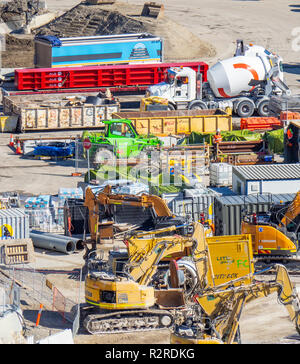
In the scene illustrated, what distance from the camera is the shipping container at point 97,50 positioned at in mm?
61875

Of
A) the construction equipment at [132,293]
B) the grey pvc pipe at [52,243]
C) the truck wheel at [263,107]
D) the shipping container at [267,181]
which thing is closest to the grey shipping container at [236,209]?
the shipping container at [267,181]

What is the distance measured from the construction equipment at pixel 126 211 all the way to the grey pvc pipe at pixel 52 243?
745 millimetres

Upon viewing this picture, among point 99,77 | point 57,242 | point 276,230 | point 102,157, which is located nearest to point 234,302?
point 276,230

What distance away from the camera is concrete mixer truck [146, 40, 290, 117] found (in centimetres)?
5225

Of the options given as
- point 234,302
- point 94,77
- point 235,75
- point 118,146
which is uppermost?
point 235,75

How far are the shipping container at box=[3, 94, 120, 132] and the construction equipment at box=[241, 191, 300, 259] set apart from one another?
22.4m

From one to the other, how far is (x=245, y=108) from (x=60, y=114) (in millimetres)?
11148

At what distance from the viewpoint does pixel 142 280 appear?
77.8 feet

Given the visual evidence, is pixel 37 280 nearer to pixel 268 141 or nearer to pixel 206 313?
pixel 206 313

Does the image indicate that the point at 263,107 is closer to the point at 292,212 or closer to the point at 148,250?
the point at 292,212

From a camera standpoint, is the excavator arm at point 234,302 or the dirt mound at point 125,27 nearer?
the excavator arm at point 234,302

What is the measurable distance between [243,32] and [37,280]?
53680mm

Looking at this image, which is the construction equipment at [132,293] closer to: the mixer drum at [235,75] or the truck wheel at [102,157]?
the truck wheel at [102,157]

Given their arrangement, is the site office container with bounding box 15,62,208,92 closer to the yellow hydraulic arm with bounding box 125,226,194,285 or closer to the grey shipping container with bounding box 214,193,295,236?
the grey shipping container with bounding box 214,193,295,236
